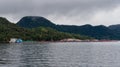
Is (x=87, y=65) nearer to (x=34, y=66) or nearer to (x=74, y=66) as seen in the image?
(x=74, y=66)

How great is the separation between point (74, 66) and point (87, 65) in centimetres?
431

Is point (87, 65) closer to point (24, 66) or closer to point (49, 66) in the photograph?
point (49, 66)

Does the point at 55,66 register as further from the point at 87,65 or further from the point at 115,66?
the point at 115,66

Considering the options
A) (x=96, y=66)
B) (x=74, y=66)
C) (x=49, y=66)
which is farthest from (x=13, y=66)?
(x=96, y=66)

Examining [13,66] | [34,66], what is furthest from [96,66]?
[13,66]

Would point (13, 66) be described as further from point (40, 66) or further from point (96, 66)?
point (96, 66)

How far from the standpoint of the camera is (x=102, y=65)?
8725 cm

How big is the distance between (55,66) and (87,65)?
8.73m

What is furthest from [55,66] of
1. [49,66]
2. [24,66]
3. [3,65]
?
[3,65]

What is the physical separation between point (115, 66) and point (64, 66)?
13.2 metres

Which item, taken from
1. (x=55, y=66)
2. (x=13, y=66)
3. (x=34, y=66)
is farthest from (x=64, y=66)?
(x=13, y=66)

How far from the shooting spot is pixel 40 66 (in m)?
84.1

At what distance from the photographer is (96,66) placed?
84562 mm

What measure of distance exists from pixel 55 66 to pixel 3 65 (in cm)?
1352
